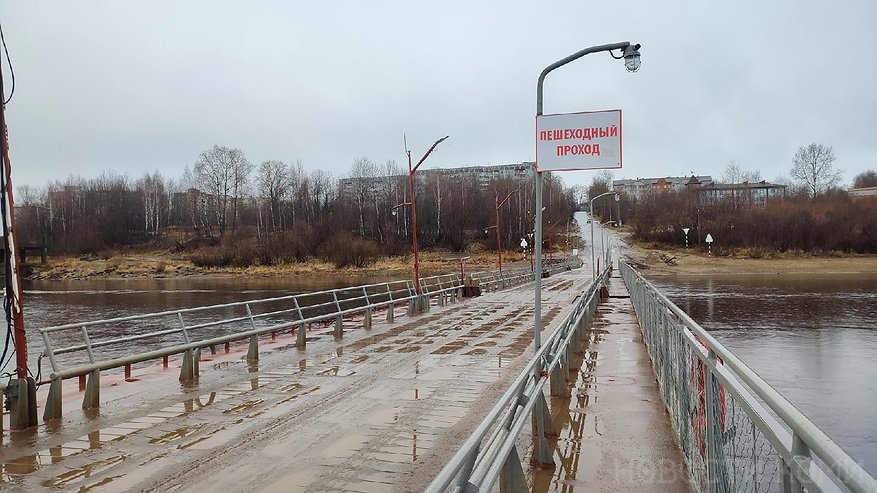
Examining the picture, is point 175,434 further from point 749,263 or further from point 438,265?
point 438,265

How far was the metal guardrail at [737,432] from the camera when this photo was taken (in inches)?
82.7

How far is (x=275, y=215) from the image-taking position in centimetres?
11044

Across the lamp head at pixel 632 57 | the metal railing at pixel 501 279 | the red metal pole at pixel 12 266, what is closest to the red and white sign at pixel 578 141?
the lamp head at pixel 632 57

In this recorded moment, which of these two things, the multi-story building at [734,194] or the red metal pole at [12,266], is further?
the multi-story building at [734,194]

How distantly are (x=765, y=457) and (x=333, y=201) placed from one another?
368 feet

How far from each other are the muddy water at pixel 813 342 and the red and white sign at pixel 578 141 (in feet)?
18.8

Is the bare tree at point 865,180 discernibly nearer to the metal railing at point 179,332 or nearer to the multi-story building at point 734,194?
the multi-story building at point 734,194

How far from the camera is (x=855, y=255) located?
81.0 m

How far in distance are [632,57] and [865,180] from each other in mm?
175969

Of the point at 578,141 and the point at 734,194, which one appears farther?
the point at 734,194

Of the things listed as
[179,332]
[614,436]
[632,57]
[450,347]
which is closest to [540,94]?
[632,57]

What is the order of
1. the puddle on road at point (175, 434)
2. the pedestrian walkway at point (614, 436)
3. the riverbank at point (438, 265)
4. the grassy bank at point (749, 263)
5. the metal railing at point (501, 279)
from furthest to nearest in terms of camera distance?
1. the riverbank at point (438, 265)
2. the grassy bank at point (749, 263)
3. the metal railing at point (501, 279)
4. the puddle on road at point (175, 434)
5. the pedestrian walkway at point (614, 436)

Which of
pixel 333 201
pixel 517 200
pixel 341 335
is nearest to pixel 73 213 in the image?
pixel 333 201

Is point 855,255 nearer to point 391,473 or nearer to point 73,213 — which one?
point 391,473
